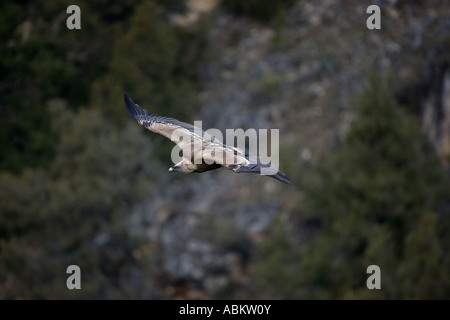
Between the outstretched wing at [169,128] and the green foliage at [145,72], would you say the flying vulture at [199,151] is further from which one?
the green foliage at [145,72]

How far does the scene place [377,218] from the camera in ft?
96.7

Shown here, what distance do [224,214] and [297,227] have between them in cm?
339

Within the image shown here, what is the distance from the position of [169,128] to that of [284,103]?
21.4 meters

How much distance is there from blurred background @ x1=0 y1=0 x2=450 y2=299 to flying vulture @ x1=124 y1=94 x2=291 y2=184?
44.5 feet

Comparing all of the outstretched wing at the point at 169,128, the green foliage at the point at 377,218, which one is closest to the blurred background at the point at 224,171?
the green foliage at the point at 377,218

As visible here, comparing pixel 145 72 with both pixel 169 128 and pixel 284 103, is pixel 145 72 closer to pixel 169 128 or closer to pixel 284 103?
pixel 284 103

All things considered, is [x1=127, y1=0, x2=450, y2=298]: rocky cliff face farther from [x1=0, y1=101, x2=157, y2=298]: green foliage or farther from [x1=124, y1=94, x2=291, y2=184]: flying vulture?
[x1=124, y1=94, x2=291, y2=184]: flying vulture

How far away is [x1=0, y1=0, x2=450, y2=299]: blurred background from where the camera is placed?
1150 inches

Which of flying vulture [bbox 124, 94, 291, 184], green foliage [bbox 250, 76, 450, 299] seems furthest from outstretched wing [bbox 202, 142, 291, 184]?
green foliage [bbox 250, 76, 450, 299]

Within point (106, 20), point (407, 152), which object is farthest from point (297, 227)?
point (106, 20)

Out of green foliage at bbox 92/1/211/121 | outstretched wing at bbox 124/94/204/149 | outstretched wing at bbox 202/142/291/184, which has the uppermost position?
green foliage at bbox 92/1/211/121

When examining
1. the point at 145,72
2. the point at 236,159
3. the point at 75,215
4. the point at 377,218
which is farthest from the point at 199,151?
the point at 145,72

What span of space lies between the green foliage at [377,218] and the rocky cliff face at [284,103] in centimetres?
256
